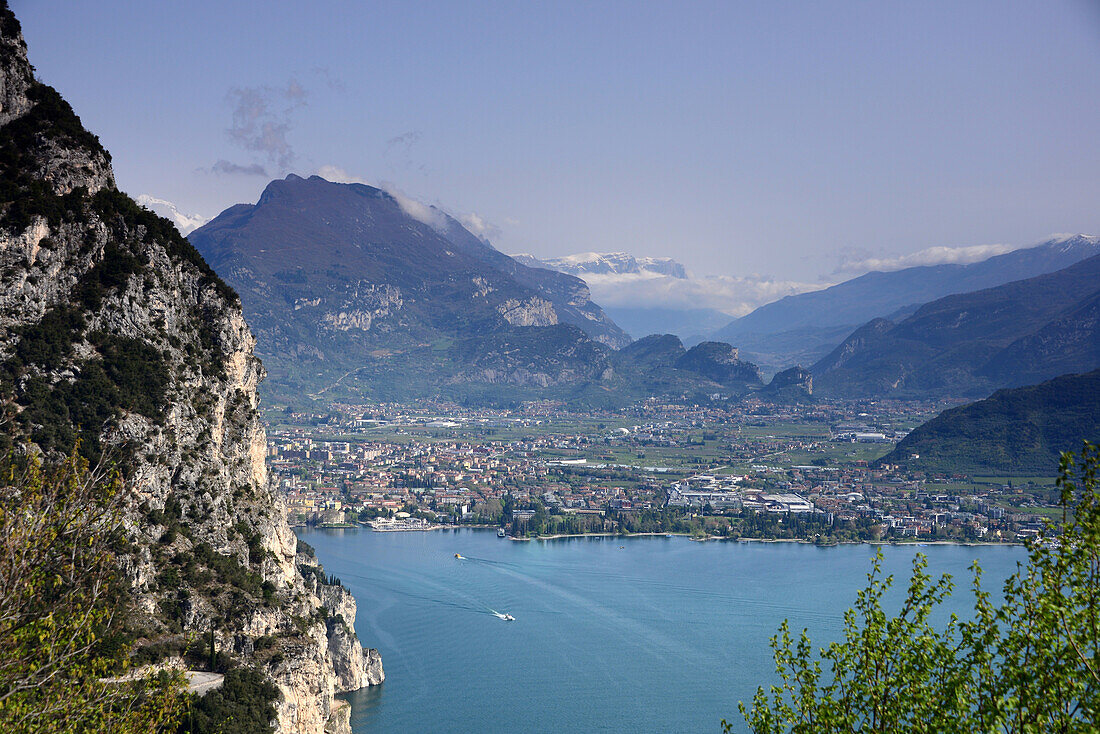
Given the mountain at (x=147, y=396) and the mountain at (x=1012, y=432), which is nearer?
the mountain at (x=147, y=396)

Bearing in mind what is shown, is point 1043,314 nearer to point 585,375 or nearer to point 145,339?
point 585,375

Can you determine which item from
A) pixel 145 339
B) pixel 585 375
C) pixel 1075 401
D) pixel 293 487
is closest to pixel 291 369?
pixel 585 375

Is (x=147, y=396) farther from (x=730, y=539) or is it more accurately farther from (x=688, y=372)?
(x=688, y=372)

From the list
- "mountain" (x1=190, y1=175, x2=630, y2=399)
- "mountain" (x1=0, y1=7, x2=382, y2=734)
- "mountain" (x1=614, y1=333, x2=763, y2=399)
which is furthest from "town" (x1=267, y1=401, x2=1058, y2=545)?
"mountain" (x1=614, y1=333, x2=763, y2=399)

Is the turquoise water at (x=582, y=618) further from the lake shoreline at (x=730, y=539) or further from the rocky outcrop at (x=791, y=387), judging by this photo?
the rocky outcrop at (x=791, y=387)

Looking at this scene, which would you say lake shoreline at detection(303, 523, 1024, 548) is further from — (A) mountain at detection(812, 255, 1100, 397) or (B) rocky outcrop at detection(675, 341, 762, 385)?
(B) rocky outcrop at detection(675, 341, 762, 385)

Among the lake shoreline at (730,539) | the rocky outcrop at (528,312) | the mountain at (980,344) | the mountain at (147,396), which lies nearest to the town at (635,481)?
the lake shoreline at (730,539)
